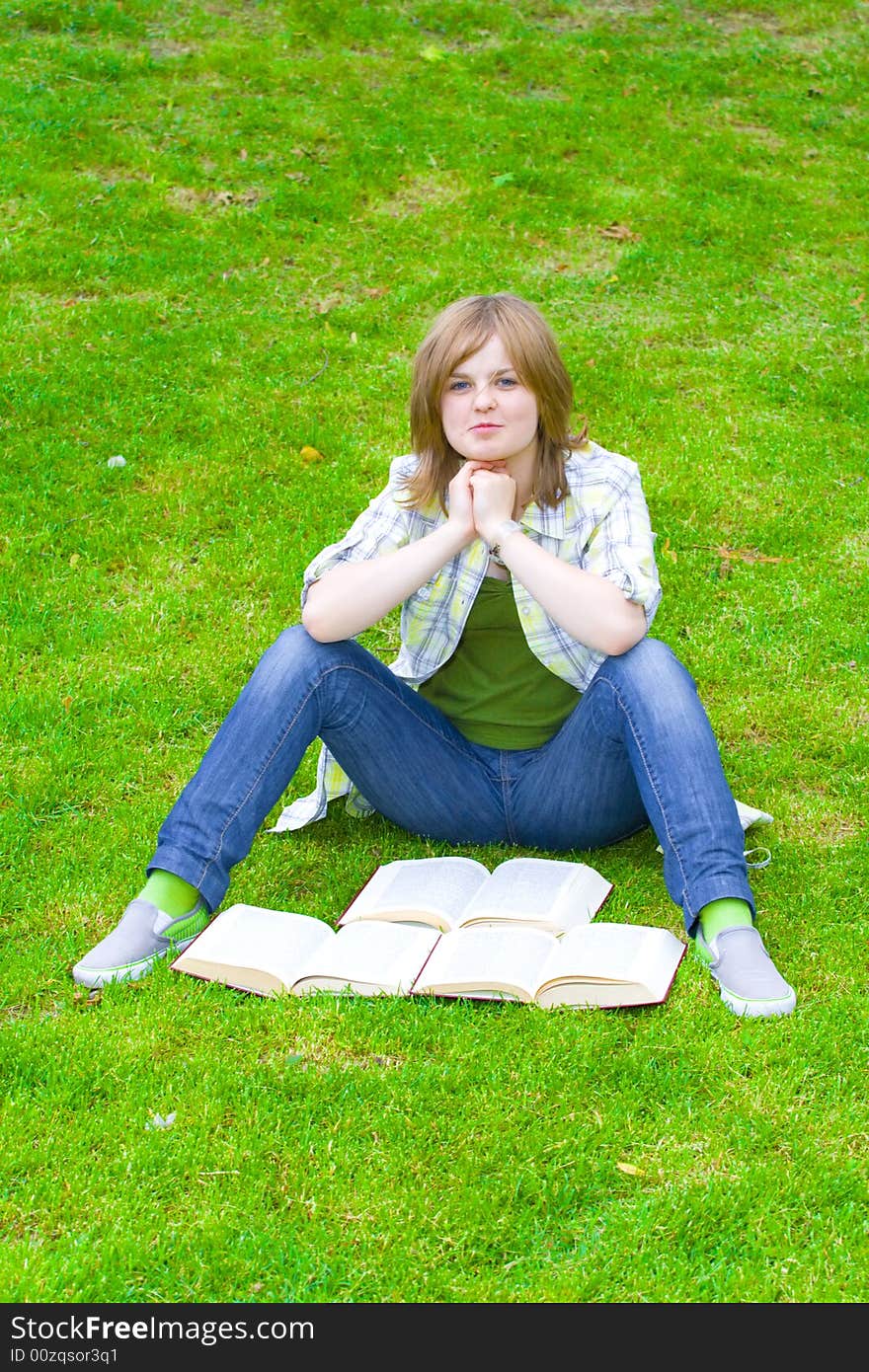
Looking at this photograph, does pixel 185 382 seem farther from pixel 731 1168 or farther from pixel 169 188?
pixel 731 1168

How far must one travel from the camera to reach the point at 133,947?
11.7ft

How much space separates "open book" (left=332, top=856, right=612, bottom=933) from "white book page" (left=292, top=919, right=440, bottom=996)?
0.06 metres

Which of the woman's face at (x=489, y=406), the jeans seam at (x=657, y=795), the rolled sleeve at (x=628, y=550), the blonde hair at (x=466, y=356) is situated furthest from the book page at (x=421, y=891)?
the woman's face at (x=489, y=406)

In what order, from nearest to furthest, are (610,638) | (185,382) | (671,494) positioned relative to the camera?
1. (610,638)
2. (671,494)
3. (185,382)

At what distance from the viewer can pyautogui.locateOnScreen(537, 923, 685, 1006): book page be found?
132 inches

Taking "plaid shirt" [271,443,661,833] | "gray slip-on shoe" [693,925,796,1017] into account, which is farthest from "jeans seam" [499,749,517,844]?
"gray slip-on shoe" [693,925,796,1017]

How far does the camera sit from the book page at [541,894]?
3648mm

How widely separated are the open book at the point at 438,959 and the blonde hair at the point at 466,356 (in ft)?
3.97

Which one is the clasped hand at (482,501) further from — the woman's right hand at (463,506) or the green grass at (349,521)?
the green grass at (349,521)

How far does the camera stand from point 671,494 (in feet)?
20.8

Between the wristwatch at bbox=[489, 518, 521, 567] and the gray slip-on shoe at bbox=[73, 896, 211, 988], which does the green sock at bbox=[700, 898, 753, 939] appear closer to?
the wristwatch at bbox=[489, 518, 521, 567]
